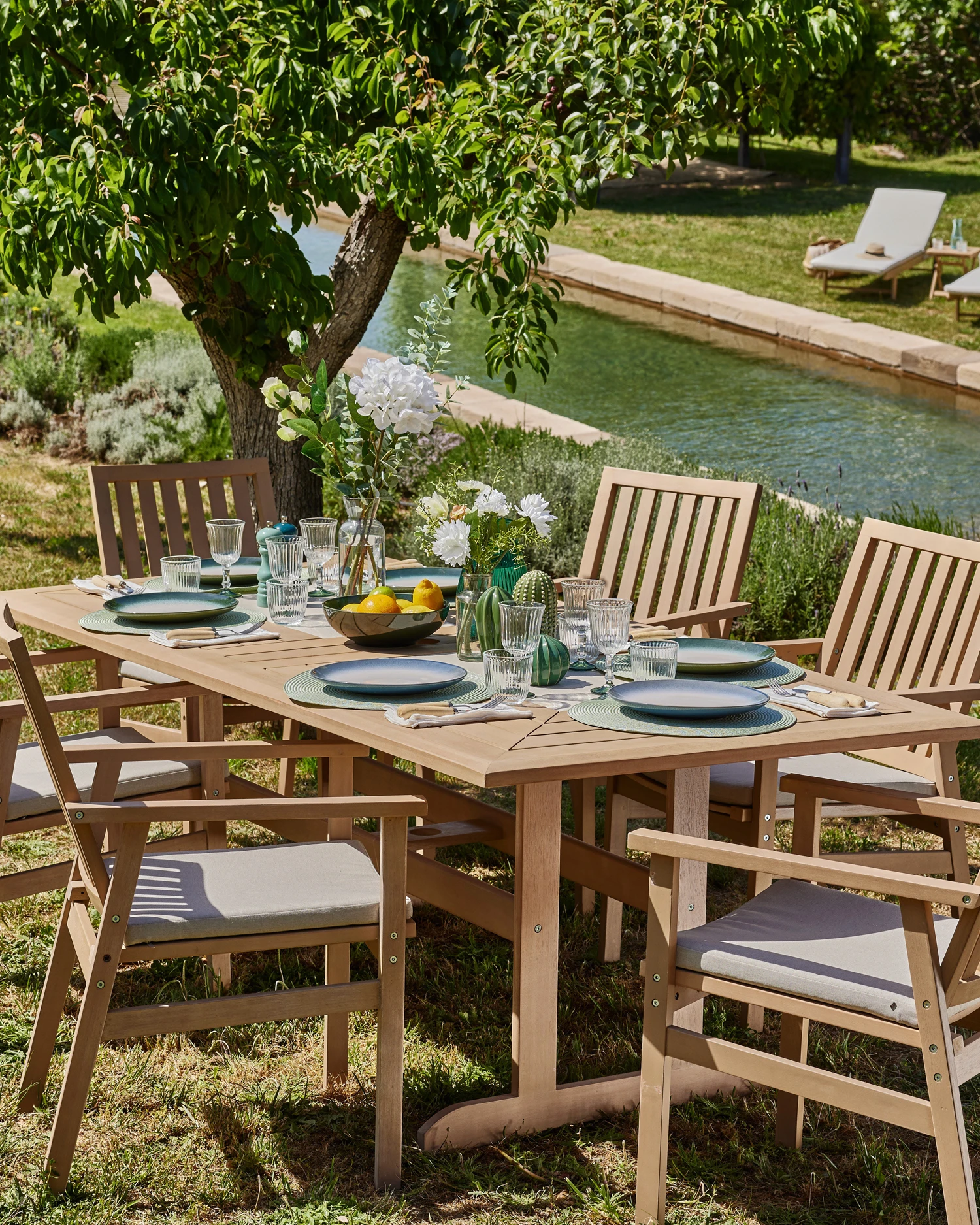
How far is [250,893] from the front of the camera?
2.39 meters

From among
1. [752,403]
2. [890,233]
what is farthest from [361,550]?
[890,233]

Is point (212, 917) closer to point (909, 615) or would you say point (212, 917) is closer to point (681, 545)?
point (909, 615)

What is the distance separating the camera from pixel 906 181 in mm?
20125

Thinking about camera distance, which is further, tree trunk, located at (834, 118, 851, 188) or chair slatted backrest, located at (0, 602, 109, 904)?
tree trunk, located at (834, 118, 851, 188)

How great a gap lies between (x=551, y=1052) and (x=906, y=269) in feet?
43.7

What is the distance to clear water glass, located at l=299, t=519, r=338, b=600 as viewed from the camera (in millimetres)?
3420

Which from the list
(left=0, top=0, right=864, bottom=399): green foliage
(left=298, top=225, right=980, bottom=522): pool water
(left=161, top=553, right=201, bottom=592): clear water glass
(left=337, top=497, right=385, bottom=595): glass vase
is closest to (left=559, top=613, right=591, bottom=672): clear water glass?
(left=337, top=497, right=385, bottom=595): glass vase

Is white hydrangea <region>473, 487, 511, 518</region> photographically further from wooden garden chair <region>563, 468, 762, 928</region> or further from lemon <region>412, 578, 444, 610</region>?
wooden garden chair <region>563, 468, 762, 928</region>

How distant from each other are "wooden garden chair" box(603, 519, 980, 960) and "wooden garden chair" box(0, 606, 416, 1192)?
83 cm

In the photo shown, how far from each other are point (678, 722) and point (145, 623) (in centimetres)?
132

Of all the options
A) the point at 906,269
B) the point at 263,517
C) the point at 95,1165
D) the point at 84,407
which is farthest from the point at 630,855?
the point at 906,269

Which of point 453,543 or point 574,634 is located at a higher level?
point 453,543

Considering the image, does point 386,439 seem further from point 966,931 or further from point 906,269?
point 906,269

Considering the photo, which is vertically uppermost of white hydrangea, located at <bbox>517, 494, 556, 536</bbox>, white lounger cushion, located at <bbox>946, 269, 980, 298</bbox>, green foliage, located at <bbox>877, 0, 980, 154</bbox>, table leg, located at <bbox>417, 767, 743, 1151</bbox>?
green foliage, located at <bbox>877, 0, 980, 154</bbox>
